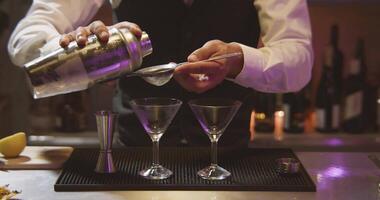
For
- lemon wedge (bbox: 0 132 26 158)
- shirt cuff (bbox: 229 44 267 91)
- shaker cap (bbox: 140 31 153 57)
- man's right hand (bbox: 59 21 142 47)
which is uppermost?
man's right hand (bbox: 59 21 142 47)

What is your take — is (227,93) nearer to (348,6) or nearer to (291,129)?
(291,129)

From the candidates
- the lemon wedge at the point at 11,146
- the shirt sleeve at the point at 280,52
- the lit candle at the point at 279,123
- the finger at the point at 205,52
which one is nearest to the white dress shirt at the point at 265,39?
the shirt sleeve at the point at 280,52

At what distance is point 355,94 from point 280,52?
0.96 m

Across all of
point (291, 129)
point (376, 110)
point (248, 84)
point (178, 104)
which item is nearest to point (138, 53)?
point (178, 104)

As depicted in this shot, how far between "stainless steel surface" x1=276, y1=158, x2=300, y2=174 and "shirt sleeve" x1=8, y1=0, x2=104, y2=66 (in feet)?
2.01

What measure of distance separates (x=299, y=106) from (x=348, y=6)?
44cm

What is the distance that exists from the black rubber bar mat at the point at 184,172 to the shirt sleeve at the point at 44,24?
0.95ft

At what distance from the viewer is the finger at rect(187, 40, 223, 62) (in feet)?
A: 4.36

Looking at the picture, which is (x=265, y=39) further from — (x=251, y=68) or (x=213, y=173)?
(x=213, y=173)

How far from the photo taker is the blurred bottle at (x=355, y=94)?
241 cm

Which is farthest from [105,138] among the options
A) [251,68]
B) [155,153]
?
[251,68]

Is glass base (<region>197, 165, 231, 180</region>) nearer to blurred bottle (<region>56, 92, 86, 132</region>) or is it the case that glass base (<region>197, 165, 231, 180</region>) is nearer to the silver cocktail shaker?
the silver cocktail shaker

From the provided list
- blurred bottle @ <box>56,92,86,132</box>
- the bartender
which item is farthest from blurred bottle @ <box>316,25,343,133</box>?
blurred bottle @ <box>56,92,86,132</box>

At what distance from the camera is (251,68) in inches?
58.4
